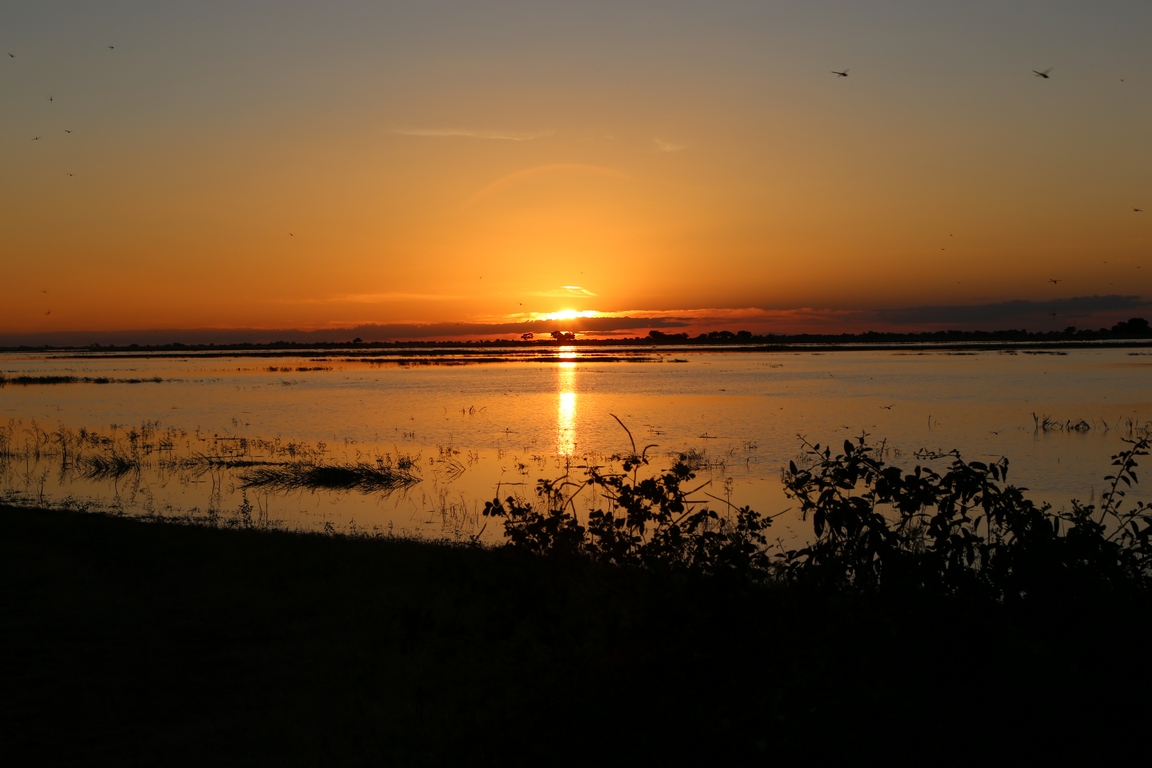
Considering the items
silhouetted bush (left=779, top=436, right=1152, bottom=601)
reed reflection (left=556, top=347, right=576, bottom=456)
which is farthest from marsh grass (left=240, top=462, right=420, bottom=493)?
silhouetted bush (left=779, top=436, right=1152, bottom=601)

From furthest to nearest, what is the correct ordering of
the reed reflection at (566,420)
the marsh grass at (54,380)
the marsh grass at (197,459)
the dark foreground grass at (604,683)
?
1. the marsh grass at (54,380)
2. the reed reflection at (566,420)
3. the marsh grass at (197,459)
4. the dark foreground grass at (604,683)

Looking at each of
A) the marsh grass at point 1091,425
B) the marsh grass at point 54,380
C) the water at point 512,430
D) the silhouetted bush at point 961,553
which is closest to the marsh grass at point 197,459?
the water at point 512,430

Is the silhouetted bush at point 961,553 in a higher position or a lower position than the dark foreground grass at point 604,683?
higher

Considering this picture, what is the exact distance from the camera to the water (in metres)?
22.3

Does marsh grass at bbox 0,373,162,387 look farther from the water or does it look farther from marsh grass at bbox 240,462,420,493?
marsh grass at bbox 240,462,420,493

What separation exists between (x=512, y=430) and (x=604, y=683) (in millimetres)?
31176

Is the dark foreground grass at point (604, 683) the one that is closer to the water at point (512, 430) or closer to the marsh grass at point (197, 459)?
the water at point (512, 430)

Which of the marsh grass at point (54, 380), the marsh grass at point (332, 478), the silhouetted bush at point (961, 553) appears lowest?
the marsh grass at point (332, 478)

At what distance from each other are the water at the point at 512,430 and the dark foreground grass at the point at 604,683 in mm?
3864

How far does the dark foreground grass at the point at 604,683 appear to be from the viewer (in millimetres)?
4984

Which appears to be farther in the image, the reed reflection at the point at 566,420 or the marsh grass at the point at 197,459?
the reed reflection at the point at 566,420

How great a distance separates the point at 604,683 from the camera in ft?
19.3

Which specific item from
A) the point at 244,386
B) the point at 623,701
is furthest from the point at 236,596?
the point at 244,386

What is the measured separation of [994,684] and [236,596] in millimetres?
10139
